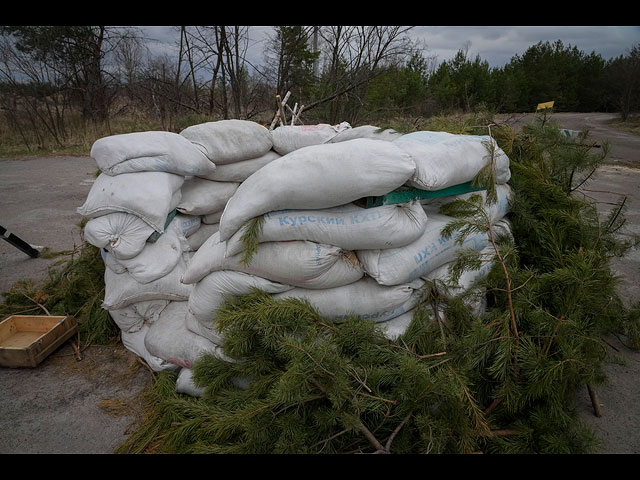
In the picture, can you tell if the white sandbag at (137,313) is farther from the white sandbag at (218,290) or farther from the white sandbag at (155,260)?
the white sandbag at (218,290)

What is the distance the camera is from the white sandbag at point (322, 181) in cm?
164

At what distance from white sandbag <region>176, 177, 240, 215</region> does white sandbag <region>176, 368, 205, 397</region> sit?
41.8 inches

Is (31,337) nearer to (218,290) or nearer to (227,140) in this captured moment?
(218,290)

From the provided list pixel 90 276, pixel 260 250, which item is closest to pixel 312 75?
pixel 90 276

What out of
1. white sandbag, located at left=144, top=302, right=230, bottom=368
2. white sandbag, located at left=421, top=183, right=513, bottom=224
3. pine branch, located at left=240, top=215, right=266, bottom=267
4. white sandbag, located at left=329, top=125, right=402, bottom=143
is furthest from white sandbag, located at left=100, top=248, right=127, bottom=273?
white sandbag, located at left=421, top=183, right=513, bottom=224

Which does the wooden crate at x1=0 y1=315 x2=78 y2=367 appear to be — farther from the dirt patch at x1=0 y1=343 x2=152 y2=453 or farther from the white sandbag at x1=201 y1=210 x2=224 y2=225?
the white sandbag at x1=201 y1=210 x2=224 y2=225

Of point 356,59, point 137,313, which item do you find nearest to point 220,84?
point 356,59

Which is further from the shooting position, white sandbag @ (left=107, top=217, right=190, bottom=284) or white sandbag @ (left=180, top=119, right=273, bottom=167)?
white sandbag @ (left=180, top=119, right=273, bottom=167)

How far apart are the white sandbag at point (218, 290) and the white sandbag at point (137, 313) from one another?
46 centimetres

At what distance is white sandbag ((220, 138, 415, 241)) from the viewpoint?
1640mm

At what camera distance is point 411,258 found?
5.89 feet

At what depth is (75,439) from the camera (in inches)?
68.3

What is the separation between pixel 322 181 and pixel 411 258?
1.84 feet
